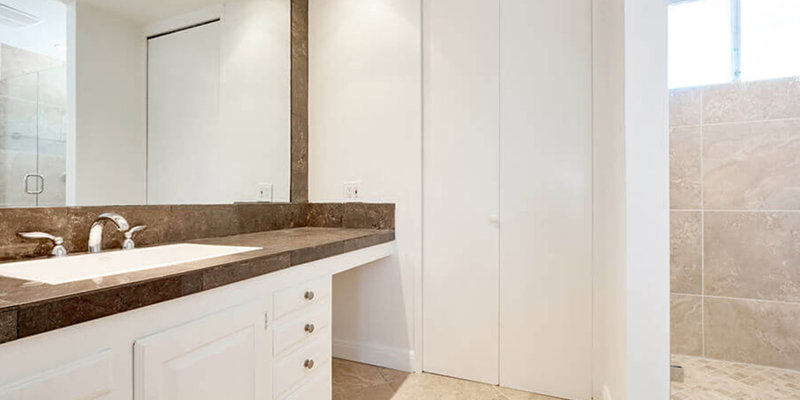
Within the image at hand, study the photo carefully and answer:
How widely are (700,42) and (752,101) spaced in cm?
45

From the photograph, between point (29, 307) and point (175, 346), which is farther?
point (175, 346)

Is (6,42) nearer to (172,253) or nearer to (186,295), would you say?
(172,253)

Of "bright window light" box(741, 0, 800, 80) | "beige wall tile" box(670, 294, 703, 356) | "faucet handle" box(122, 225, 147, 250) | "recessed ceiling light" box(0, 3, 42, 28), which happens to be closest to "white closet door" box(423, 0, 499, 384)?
"beige wall tile" box(670, 294, 703, 356)

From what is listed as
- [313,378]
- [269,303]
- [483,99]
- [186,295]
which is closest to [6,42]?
[186,295]

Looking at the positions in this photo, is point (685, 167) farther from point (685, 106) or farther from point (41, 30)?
point (41, 30)

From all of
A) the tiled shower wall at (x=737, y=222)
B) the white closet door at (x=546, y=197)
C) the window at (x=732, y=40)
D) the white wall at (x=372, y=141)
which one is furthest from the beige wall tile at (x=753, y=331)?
the white wall at (x=372, y=141)

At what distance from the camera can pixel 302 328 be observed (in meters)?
1.43

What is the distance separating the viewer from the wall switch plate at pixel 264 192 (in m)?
2.13

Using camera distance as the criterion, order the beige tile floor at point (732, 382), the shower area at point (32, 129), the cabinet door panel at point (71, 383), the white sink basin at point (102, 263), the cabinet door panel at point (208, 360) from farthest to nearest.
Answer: the beige tile floor at point (732, 382) → the shower area at point (32, 129) → the white sink basin at point (102, 263) → the cabinet door panel at point (208, 360) → the cabinet door panel at point (71, 383)

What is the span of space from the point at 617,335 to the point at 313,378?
1.13 metres

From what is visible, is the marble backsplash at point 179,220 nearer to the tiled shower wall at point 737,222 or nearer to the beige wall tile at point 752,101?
the tiled shower wall at point 737,222

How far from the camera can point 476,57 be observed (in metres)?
2.07

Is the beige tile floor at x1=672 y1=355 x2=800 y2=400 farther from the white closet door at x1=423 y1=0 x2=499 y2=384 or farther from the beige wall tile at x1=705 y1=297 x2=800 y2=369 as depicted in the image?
the white closet door at x1=423 y1=0 x2=499 y2=384

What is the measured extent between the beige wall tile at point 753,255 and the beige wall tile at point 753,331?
2.3 inches
